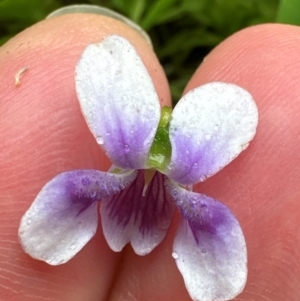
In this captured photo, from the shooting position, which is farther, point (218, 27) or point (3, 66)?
point (218, 27)

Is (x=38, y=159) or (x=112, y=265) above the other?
(x=38, y=159)

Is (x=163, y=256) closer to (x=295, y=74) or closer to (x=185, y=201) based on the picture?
(x=185, y=201)

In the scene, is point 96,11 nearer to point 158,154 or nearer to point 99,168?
point 99,168

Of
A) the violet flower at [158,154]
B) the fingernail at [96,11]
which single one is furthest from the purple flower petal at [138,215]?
the fingernail at [96,11]

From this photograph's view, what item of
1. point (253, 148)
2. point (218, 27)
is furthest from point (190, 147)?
point (218, 27)

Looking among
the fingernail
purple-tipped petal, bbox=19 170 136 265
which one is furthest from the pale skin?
the fingernail

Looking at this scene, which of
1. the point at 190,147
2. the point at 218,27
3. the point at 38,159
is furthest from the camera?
the point at 218,27

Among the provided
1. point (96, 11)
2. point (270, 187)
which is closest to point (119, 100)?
point (270, 187)

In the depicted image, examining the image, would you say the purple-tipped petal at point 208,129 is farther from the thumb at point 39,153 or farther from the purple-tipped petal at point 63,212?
the thumb at point 39,153
